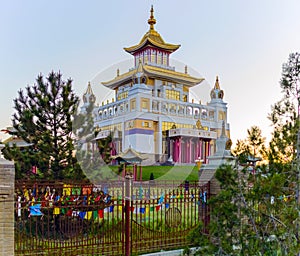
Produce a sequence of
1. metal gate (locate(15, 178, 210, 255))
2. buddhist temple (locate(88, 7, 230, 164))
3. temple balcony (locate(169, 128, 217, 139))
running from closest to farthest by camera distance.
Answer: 1. metal gate (locate(15, 178, 210, 255))
2. buddhist temple (locate(88, 7, 230, 164))
3. temple balcony (locate(169, 128, 217, 139))

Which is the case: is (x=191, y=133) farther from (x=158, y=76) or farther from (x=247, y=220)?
(x=247, y=220)

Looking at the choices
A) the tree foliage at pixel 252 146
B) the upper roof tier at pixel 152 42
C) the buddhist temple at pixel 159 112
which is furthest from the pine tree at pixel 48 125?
the upper roof tier at pixel 152 42

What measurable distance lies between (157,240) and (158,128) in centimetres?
1985

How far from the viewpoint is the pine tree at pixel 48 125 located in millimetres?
6609

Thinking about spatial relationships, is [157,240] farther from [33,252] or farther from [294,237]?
[294,237]

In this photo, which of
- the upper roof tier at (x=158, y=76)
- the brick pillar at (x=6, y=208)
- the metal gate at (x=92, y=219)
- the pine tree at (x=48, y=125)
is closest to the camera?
the brick pillar at (x=6, y=208)

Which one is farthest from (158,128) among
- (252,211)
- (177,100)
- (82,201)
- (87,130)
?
(252,211)

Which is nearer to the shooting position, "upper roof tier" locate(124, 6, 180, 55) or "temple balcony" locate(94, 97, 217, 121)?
"temple balcony" locate(94, 97, 217, 121)

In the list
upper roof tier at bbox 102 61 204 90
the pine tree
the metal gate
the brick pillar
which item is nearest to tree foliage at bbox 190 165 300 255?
the metal gate

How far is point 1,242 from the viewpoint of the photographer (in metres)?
4.05

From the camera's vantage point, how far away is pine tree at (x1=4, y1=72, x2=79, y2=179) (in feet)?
21.7

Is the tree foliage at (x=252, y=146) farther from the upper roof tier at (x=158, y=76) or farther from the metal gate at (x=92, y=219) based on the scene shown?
the upper roof tier at (x=158, y=76)

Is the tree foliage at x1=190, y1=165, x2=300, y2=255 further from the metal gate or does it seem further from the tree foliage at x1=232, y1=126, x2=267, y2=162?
the metal gate

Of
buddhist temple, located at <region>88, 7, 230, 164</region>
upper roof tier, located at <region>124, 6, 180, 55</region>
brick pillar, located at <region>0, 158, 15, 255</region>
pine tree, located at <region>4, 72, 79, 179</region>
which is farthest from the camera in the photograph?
upper roof tier, located at <region>124, 6, 180, 55</region>
